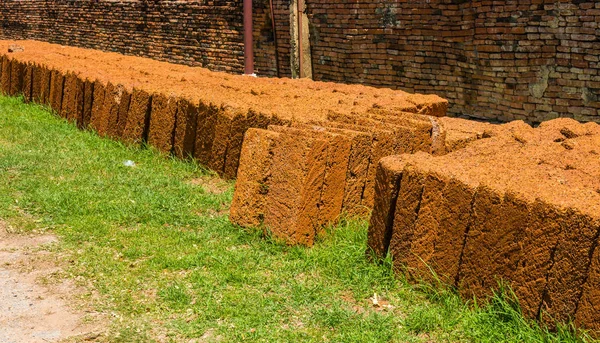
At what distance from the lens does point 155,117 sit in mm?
8469

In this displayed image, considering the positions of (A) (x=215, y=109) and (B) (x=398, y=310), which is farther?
(A) (x=215, y=109)

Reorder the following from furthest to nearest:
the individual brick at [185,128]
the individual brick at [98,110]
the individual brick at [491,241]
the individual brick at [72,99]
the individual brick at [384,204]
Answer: the individual brick at [72,99] < the individual brick at [98,110] < the individual brick at [185,128] < the individual brick at [384,204] < the individual brick at [491,241]

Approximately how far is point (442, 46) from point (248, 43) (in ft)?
14.6

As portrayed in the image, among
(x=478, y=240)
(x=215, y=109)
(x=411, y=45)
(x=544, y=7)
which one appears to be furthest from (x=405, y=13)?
(x=478, y=240)

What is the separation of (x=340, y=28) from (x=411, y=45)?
5.09 ft

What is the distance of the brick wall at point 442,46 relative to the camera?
9.21 m

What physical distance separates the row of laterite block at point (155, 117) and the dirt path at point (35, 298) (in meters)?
2.00

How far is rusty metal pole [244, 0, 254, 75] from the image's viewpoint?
1403 centimetres

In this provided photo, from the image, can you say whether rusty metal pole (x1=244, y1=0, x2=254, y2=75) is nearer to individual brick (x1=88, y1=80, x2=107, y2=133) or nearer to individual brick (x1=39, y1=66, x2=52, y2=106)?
individual brick (x1=39, y1=66, x2=52, y2=106)

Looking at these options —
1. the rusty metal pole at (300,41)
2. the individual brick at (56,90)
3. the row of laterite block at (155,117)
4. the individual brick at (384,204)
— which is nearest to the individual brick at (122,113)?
the row of laterite block at (155,117)

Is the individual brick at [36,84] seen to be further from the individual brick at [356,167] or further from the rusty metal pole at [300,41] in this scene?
the individual brick at [356,167]

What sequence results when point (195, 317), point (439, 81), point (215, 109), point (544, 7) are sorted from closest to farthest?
point (195, 317), point (215, 109), point (544, 7), point (439, 81)

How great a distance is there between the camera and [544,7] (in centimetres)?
936

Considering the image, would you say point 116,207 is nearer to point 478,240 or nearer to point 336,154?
point 336,154
